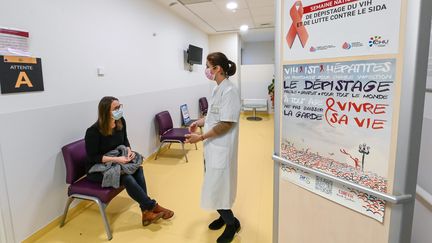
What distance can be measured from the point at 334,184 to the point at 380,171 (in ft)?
0.61

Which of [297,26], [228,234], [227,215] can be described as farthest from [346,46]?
[228,234]

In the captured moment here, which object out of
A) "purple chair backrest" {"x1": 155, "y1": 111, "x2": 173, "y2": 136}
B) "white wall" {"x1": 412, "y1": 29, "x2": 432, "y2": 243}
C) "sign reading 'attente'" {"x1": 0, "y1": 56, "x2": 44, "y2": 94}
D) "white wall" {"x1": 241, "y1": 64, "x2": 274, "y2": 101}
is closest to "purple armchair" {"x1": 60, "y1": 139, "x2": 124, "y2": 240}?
"sign reading 'attente'" {"x1": 0, "y1": 56, "x2": 44, "y2": 94}

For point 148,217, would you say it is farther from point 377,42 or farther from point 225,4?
point 225,4

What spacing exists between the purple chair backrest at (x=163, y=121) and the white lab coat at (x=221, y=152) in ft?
7.09

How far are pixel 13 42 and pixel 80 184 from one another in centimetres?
122

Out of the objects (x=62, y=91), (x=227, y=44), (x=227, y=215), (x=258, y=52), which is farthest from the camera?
(x=258, y=52)

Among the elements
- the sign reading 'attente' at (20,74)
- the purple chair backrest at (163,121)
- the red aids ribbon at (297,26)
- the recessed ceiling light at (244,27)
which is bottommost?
the purple chair backrest at (163,121)

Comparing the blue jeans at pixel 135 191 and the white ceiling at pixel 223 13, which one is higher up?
the white ceiling at pixel 223 13

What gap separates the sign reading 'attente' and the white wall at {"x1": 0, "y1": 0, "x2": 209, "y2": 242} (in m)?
0.05

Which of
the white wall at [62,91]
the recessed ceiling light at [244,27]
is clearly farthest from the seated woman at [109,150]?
the recessed ceiling light at [244,27]

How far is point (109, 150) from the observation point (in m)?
2.27

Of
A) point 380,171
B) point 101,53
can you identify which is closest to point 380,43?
point 380,171

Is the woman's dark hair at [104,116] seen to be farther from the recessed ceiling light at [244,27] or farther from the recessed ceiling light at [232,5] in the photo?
the recessed ceiling light at [244,27]

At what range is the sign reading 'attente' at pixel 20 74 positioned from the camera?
69.5 inches
